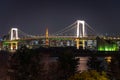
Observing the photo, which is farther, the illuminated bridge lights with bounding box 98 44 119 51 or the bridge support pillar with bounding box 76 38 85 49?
the bridge support pillar with bounding box 76 38 85 49

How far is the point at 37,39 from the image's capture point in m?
42.5

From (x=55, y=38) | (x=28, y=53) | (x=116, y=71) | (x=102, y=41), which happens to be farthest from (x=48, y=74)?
(x=55, y=38)

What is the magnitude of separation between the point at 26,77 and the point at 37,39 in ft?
94.7

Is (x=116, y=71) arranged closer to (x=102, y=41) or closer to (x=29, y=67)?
(x=29, y=67)

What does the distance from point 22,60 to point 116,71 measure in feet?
12.6

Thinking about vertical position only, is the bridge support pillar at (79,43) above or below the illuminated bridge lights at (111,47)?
above

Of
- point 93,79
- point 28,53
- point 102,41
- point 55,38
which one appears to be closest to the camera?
point 93,79

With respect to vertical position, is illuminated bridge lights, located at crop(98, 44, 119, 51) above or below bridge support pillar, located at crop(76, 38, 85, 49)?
below

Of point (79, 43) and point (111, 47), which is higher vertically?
point (79, 43)

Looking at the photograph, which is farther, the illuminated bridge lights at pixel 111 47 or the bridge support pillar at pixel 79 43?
the bridge support pillar at pixel 79 43

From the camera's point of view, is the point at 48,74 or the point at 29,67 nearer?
the point at 29,67

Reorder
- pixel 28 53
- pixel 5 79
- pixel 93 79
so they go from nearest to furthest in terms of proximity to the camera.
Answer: pixel 93 79
pixel 28 53
pixel 5 79

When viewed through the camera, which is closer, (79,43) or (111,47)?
(111,47)

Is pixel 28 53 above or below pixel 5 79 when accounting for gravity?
above
